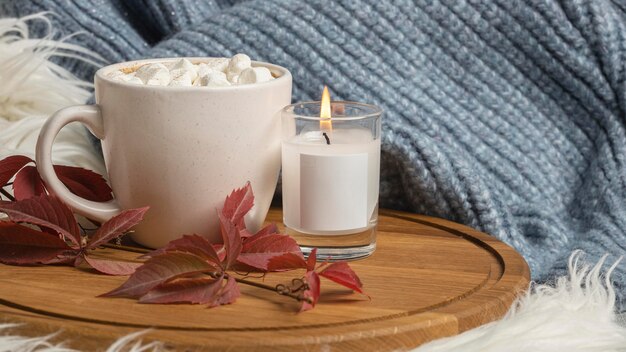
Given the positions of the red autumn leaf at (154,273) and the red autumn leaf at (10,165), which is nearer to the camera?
the red autumn leaf at (154,273)

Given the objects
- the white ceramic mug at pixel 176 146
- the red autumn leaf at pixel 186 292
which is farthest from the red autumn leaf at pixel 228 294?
the white ceramic mug at pixel 176 146

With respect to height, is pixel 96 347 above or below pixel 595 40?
below

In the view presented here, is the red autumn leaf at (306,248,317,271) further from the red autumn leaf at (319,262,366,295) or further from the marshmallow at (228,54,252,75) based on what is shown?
the marshmallow at (228,54,252,75)

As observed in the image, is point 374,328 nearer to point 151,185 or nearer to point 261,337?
point 261,337

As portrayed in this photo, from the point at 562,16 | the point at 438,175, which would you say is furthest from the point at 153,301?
the point at 562,16

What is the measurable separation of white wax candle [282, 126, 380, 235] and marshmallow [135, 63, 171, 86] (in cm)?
11

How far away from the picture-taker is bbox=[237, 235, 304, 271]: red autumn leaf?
66 centimetres

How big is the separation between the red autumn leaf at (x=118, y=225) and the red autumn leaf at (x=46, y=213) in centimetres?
1

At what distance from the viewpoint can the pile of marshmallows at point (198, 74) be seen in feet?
2.29

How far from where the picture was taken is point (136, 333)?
1.82 feet

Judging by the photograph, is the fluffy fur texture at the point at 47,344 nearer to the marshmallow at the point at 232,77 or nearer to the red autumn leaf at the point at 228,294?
the red autumn leaf at the point at 228,294

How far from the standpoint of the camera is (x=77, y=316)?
0.58 m

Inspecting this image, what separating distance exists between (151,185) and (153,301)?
0.13 meters

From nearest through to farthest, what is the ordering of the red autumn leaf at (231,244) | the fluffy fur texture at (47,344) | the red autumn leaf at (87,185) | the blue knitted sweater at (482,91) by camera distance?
the fluffy fur texture at (47,344) < the red autumn leaf at (231,244) < the red autumn leaf at (87,185) < the blue knitted sweater at (482,91)
